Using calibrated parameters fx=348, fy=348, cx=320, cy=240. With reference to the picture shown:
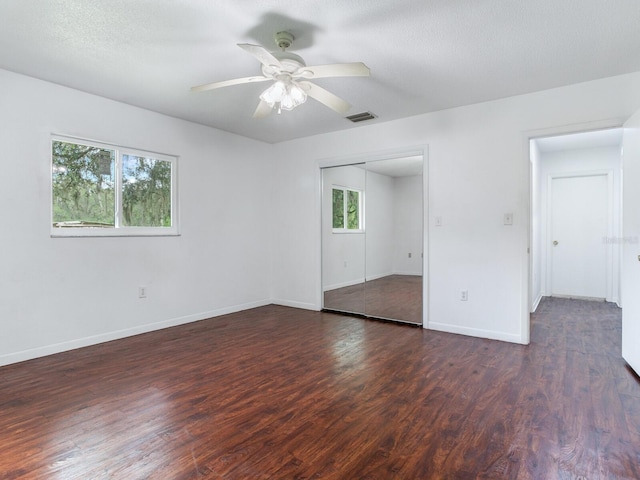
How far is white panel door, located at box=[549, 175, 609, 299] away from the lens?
18.3ft

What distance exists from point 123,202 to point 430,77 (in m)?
3.35

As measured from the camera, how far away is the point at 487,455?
5.77 feet

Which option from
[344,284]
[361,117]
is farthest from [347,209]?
[361,117]

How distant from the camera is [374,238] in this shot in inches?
184

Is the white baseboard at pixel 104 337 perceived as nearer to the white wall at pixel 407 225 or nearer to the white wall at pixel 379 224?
the white wall at pixel 379 224

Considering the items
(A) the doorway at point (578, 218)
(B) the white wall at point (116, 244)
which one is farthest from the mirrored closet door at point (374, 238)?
(A) the doorway at point (578, 218)

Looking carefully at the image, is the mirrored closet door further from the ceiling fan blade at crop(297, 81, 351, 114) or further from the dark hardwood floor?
the ceiling fan blade at crop(297, 81, 351, 114)

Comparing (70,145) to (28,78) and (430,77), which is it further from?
(430,77)

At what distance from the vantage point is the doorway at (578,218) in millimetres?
5387

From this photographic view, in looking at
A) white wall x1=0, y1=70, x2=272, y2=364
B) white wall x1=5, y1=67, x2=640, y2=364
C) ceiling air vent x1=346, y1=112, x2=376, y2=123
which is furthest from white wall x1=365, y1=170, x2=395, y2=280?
white wall x1=0, y1=70, x2=272, y2=364

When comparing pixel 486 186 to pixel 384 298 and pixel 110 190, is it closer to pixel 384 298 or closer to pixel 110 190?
pixel 384 298

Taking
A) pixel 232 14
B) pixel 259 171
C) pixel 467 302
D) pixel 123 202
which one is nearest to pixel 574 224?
pixel 467 302

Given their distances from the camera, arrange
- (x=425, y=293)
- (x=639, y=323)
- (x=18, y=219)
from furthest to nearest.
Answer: (x=425, y=293), (x=18, y=219), (x=639, y=323)

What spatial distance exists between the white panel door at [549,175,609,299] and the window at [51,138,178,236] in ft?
19.9
